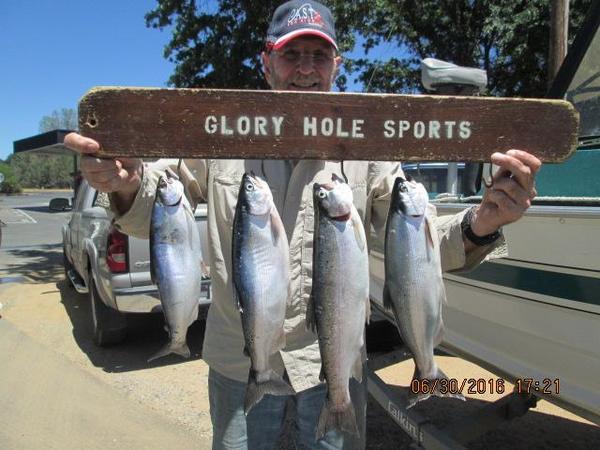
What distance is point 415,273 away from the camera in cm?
156

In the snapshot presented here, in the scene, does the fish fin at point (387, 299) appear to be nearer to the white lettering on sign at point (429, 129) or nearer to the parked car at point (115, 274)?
the white lettering on sign at point (429, 129)

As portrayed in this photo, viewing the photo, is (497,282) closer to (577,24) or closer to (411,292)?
(411,292)

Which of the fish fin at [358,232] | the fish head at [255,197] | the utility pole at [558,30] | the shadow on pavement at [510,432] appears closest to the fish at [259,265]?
the fish head at [255,197]

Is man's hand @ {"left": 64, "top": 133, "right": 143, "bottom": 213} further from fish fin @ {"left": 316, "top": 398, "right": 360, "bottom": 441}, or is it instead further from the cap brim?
fish fin @ {"left": 316, "top": 398, "right": 360, "bottom": 441}

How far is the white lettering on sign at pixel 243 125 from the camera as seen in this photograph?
4.99 feet

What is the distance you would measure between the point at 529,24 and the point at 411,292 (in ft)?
39.3

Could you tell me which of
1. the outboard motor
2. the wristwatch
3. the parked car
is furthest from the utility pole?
the wristwatch

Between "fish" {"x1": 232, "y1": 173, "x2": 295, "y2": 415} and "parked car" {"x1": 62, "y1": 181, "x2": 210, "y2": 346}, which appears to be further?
"parked car" {"x1": 62, "y1": 181, "x2": 210, "y2": 346}

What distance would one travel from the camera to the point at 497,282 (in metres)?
2.79

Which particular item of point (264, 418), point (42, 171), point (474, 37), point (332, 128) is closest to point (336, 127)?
point (332, 128)

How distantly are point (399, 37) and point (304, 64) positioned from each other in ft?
42.6

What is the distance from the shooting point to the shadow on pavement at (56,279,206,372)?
5375 mm

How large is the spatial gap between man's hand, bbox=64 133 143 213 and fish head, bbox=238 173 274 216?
0.38 m

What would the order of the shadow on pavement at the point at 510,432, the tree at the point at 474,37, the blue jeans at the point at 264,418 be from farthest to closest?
the tree at the point at 474,37 < the shadow on pavement at the point at 510,432 < the blue jeans at the point at 264,418
